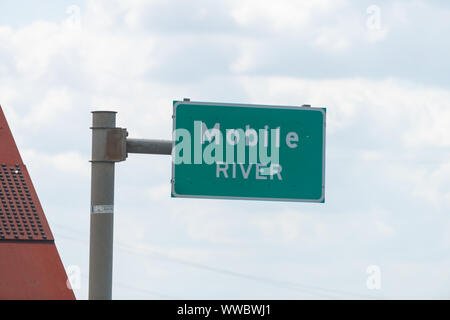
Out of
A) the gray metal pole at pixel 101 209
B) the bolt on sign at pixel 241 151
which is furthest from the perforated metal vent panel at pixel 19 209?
the bolt on sign at pixel 241 151

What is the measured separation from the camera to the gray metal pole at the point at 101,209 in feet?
31.1

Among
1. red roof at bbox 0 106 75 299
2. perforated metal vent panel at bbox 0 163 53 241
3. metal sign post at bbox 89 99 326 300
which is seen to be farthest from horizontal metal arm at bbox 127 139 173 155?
perforated metal vent panel at bbox 0 163 53 241

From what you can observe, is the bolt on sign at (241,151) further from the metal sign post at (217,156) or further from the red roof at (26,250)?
the red roof at (26,250)

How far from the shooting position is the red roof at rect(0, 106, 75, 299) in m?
79.1

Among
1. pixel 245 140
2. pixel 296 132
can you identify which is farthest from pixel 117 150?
pixel 296 132

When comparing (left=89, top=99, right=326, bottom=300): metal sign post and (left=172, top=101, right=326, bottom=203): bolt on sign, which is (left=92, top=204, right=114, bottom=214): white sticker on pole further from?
(left=172, top=101, right=326, bottom=203): bolt on sign

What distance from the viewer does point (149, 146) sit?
9703 mm

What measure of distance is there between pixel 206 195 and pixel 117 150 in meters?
1.14

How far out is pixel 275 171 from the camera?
9.80 meters

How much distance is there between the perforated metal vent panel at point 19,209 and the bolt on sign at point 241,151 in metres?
73.8

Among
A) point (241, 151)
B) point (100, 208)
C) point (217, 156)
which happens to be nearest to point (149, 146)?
point (217, 156)

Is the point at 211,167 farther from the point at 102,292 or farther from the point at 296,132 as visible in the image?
the point at 102,292

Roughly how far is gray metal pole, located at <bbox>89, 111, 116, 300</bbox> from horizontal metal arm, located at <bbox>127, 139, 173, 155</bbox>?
0.93 ft
